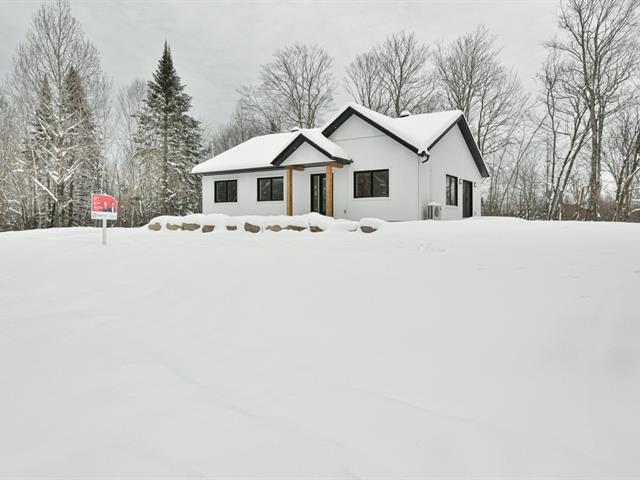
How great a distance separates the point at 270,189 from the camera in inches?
617

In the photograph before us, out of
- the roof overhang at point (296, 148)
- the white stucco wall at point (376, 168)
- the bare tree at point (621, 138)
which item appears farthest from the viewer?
the bare tree at point (621, 138)

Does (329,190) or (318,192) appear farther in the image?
(318,192)

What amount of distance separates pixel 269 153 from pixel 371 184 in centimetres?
490

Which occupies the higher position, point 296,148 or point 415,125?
point 415,125

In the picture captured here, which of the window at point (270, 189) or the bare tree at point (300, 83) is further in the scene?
the bare tree at point (300, 83)

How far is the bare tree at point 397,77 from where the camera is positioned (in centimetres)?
2406

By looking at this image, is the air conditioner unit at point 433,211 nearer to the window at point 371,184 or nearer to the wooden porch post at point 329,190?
the window at point 371,184

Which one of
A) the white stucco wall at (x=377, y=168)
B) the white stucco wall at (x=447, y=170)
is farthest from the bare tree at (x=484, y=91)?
the white stucco wall at (x=377, y=168)

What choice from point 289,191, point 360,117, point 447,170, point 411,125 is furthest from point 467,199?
point 289,191

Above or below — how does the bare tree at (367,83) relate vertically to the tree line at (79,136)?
above

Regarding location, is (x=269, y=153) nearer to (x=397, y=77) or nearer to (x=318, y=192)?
(x=318, y=192)

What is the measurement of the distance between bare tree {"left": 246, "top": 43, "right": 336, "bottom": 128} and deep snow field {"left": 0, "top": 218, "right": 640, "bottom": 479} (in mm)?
23586

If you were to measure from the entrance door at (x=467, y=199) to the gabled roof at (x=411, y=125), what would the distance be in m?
2.26

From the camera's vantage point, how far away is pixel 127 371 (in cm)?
249
